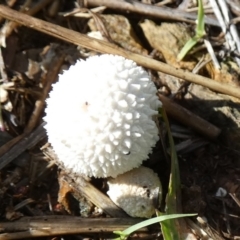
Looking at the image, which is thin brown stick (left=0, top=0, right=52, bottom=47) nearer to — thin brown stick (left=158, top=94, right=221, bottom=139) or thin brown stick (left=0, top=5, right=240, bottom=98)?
thin brown stick (left=0, top=5, right=240, bottom=98)

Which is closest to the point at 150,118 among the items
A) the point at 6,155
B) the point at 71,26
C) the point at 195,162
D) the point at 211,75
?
the point at 195,162

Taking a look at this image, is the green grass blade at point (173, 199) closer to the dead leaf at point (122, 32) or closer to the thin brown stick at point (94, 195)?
the thin brown stick at point (94, 195)

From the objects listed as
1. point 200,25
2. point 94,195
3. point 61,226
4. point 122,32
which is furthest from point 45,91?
point 200,25

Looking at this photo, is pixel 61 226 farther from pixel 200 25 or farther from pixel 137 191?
pixel 200 25

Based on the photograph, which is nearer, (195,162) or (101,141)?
(101,141)

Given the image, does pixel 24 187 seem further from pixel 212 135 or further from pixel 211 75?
pixel 211 75

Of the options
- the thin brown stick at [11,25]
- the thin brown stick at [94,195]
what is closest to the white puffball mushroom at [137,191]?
the thin brown stick at [94,195]

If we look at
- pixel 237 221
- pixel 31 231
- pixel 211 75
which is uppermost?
pixel 211 75

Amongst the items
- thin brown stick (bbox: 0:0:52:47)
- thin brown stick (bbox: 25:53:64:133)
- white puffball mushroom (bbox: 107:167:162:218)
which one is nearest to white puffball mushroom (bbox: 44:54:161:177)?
white puffball mushroom (bbox: 107:167:162:218)
